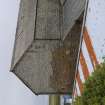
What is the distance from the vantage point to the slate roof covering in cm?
639

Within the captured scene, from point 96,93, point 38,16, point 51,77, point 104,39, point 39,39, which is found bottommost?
point 96,93

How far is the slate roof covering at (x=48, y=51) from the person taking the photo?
6391 mm

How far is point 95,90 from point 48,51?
3.41 metres

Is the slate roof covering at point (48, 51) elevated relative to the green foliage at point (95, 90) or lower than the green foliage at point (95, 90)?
elevated

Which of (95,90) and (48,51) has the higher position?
(48,51)

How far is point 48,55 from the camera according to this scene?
21.3ft

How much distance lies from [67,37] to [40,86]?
1.06 metres

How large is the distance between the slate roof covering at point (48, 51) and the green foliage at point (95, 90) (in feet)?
9.24

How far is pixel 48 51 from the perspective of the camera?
21.2 feet

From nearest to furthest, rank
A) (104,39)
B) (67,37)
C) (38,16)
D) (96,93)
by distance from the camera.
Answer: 1. (96,93)
2. (104,39)
3. (67,37)
4. (38,16)

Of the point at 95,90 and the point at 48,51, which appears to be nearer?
the point at 95,90

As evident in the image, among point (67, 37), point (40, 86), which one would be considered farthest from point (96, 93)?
point (40, 86)

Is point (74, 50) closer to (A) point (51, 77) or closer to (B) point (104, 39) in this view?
(A) point (51, 77)

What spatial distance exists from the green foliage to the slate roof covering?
2817 mm
